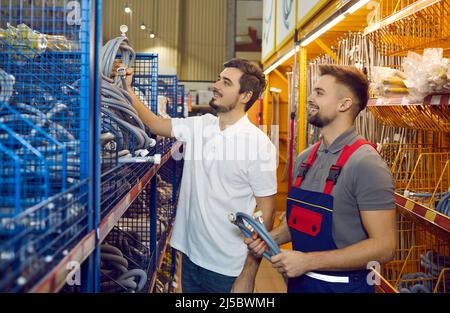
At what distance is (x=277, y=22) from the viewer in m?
7.26

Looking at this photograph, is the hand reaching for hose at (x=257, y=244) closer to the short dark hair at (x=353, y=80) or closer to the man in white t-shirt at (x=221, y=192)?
the man in white t-shirt at (x=221, y=192)

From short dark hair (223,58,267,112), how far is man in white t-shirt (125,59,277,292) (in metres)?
0.06

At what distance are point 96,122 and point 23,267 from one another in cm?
60

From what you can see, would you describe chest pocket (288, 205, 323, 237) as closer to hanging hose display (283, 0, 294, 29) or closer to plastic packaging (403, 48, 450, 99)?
plastic packaging (403, 48, 450, 99)

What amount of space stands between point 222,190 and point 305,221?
597 millimetres

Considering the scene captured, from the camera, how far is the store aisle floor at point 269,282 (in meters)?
4.70

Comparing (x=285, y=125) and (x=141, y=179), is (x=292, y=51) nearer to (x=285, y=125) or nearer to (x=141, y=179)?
(x=285, y=125)

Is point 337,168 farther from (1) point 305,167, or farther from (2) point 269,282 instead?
(2) point 269,282

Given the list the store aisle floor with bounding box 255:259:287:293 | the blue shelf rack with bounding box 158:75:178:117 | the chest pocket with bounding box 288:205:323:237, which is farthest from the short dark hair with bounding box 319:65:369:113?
the blue shelf rack with bounding box 158:75:178:117

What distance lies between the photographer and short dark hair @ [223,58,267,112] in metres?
2.75

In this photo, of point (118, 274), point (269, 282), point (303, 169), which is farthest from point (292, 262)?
point (269, 282)

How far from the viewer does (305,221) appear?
2.04m

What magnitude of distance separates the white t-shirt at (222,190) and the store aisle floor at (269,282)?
7.37 ft
